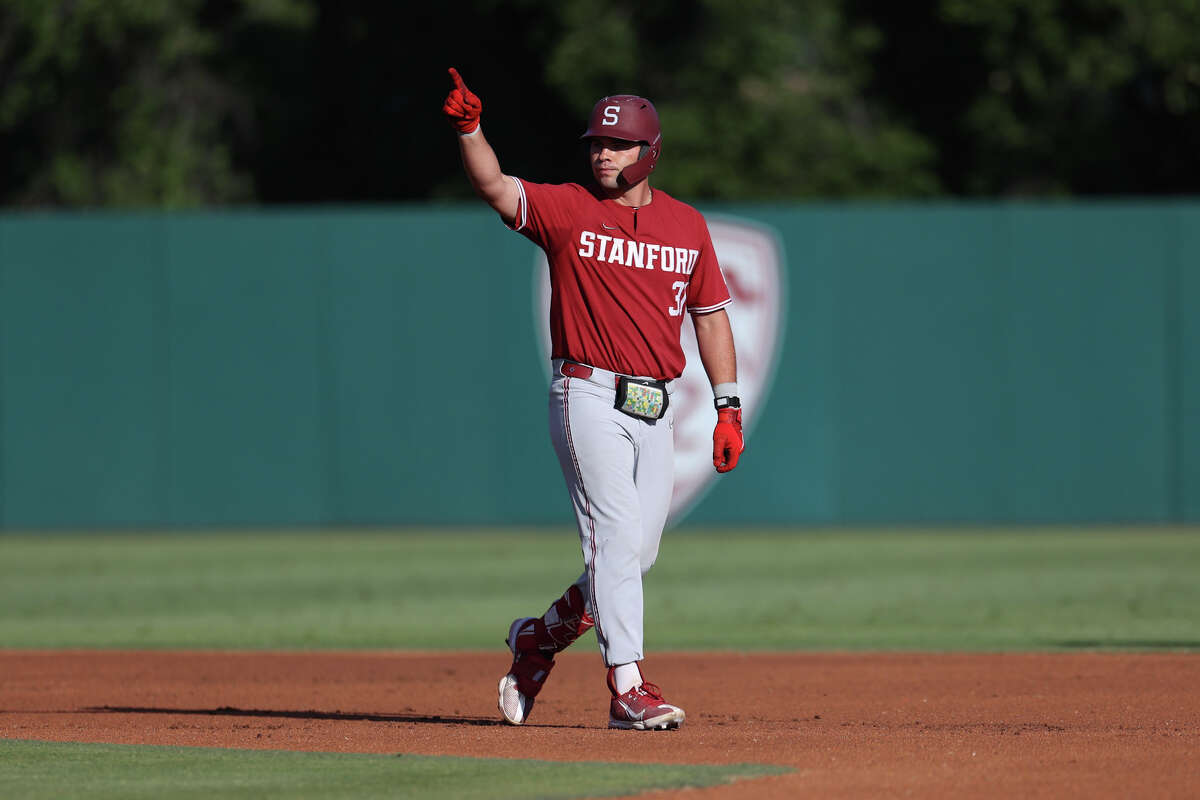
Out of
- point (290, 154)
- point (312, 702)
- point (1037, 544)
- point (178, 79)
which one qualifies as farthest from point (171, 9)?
point (312, 702)

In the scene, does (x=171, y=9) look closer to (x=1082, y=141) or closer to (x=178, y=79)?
(x=178, y=79)

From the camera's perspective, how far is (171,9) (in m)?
24.2

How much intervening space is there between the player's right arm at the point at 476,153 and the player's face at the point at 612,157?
38 cm

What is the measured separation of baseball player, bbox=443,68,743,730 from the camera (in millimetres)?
6574

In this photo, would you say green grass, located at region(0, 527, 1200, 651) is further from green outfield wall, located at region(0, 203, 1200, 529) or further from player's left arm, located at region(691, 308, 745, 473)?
player's left arm, located at region(691, 308, 745, 473)

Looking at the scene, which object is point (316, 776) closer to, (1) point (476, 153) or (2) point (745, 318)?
(1) point (476, 153)

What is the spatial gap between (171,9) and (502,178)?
62.0ft

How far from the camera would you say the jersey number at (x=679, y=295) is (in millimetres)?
6840

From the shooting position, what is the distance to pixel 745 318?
18.0m

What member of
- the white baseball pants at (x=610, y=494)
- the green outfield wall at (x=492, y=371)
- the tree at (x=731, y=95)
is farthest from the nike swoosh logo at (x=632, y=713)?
the tree at (x=731, y=95)

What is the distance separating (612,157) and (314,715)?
2.57 metres

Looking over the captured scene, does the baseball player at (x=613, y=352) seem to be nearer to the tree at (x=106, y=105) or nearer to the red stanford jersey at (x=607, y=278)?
the red stanford jersey at (x=607, y=278)

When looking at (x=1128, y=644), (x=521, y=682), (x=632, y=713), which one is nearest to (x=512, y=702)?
(x=521, y=682)

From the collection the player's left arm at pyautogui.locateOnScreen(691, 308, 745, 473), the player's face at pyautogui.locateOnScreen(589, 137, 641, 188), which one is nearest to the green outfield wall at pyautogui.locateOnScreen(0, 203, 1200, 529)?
the player's left arm at pyautogui.locateOnScreen(691, 308, 745, 473)
